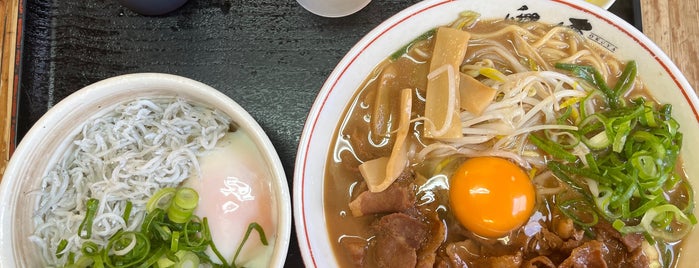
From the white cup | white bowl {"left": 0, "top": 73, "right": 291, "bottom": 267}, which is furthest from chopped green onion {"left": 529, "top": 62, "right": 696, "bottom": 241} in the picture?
white bowl {"left": 0, "top": 73, "right": 291, "bottom": 267}

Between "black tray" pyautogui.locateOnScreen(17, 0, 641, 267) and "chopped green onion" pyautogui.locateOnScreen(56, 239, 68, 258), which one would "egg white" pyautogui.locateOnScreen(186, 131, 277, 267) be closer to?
"black tray" pyautogui.locateOnScreen(17, 0, 641, 267)

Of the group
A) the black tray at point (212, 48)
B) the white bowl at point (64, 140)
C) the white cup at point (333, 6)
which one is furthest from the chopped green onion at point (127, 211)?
the white cup at point (333, 6)

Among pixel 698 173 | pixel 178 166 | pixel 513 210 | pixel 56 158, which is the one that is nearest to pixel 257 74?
pixel 178 166

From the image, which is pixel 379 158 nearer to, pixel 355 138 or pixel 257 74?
pixel 355 138

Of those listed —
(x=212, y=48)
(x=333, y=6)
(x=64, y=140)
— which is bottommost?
(x=64, y=140)

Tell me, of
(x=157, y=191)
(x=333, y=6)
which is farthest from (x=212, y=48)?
(x=157, y=191)

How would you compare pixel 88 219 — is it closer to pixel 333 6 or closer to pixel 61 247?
pixel 61 247

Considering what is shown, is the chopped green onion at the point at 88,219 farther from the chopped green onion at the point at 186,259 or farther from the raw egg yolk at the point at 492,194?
the raw egg yolk at the point at 492,194
